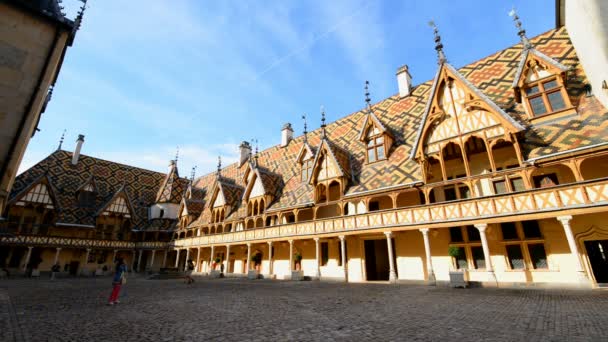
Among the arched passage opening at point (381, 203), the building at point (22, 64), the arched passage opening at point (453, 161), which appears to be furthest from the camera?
the arched passage opening at point (381, 203)

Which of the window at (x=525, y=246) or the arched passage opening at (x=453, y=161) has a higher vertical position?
the arched passage opening at (x=453, y=161)

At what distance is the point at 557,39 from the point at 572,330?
18119 millimetres

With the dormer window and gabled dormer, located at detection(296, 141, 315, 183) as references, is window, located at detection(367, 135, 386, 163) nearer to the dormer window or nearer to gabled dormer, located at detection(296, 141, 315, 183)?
gabled dormer, located at detection(296, 141, 315, 183)

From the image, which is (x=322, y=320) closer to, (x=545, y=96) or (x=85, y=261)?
(x=545, y=96)

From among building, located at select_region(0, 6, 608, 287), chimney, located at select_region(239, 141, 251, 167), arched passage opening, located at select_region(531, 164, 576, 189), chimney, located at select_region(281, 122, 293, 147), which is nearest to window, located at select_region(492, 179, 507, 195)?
building, located at select_region(0, 6, 608, 287)

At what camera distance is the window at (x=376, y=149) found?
64.2ft

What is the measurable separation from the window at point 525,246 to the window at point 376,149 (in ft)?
27.8

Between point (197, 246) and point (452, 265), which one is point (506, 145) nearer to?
point (452, 265)

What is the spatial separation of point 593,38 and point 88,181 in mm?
45748

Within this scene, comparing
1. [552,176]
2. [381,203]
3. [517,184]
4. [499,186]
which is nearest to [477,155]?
[499,186]

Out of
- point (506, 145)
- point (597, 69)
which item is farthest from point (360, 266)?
point (597, 69)

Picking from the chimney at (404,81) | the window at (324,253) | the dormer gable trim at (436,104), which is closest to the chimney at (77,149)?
the window at (324,253)

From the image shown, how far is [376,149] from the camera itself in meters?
19.8

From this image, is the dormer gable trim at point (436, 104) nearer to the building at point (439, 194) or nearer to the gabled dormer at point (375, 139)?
the building at point (439, 194)
